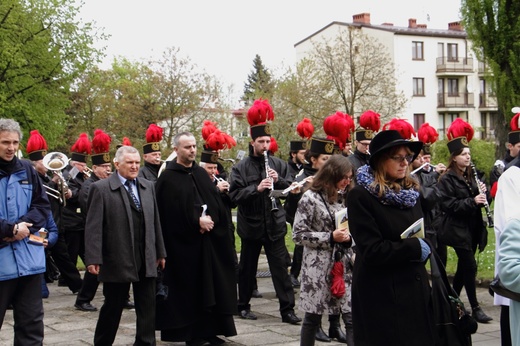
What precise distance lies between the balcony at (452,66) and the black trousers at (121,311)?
2463 inches

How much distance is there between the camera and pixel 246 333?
30.2 feet

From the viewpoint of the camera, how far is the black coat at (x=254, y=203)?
10133 millimetres

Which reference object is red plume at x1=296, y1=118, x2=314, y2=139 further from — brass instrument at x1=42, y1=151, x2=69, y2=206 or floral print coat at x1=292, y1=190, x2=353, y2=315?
floral print coat at x1=292, y1=190, x2=353, y2=315

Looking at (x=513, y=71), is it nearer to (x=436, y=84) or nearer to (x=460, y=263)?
(x=460, y=263)

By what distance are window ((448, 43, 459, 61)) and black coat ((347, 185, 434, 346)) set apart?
215 ft

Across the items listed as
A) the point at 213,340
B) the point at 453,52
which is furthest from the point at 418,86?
the point at 213,340

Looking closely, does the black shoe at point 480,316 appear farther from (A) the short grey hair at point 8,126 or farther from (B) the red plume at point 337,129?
(A) the short grey hair at point 8,126

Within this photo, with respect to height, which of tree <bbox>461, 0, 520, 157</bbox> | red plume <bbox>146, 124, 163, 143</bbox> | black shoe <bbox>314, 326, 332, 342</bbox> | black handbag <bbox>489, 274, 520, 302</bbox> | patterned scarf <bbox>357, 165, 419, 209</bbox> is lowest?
black shoe <bbox>314, 326, 332, 342</bbox>

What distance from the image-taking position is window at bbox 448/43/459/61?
68438 millimetres

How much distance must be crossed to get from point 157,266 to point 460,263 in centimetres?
382

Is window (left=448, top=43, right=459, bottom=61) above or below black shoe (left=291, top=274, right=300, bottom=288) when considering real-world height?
above

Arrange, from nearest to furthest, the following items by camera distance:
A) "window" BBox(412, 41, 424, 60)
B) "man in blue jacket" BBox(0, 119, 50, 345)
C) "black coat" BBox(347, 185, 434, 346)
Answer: "black coat" BBox(347, 185, 434, 346) < "man in blue jacket" BBox(0, 119, 50, 345) < "window" BBox(412, 41, 424, 60)

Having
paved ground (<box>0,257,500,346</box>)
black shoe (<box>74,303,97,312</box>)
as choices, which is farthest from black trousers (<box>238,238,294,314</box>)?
black shoe (<box>74,303,97,312</box>)

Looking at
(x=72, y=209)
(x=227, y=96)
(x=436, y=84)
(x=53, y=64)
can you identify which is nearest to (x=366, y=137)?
(x=72, y=209)
